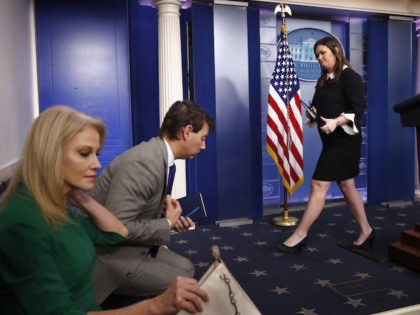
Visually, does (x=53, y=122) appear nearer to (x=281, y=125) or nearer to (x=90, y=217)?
(x=90, y=217)

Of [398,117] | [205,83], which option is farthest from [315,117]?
[398,117]

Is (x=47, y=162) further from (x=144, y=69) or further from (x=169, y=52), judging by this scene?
(x=144, y=69)

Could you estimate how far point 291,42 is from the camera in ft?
15.2

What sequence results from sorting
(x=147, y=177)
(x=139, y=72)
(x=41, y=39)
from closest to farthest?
(x=147, y=177) < (x=41, y=39) < (x=139, y=72)

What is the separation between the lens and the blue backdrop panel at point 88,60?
397cm

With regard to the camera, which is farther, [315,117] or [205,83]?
[205,83]

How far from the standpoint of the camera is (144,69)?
4.23m

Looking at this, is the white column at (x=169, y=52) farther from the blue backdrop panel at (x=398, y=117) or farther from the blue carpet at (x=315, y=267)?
the blue backdrop panel at (x=398, y=117)

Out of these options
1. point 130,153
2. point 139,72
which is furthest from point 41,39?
point 130,153

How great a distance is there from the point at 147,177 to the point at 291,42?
11.5ft

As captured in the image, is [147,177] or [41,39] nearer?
[147,177]

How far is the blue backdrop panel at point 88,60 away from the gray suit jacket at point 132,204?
2.56 meters

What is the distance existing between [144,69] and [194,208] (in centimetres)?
262

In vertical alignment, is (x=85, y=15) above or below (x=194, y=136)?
above
